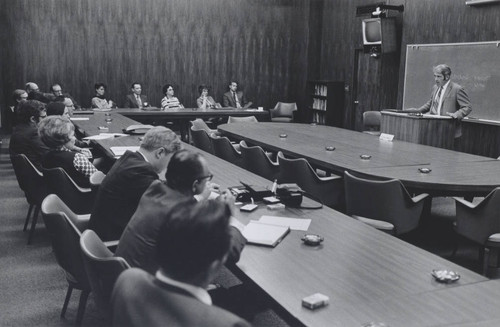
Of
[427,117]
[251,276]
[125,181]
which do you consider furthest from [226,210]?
[427,117]

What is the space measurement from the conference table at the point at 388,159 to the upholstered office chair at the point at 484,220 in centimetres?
21

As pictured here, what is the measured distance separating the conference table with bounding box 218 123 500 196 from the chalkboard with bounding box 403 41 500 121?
2498 millimetres

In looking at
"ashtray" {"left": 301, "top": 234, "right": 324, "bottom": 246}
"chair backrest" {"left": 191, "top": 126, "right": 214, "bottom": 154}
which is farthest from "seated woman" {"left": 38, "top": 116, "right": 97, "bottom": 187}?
"chair backrest" {"left": 191, "top": 126, "right": 214, "bottom": 154}

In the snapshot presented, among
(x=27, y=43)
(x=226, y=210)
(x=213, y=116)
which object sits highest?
(x=27, y=43)

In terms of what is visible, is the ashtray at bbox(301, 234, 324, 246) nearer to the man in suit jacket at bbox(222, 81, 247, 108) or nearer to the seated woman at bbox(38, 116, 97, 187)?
the seated woman at bbox(38, 116, 97, 187)

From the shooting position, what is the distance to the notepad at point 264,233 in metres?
2.33

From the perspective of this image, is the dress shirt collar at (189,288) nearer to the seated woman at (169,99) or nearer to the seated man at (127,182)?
the seated man at (127,182)

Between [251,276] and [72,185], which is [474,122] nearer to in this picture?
[72,185]

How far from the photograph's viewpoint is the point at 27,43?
10.5 m

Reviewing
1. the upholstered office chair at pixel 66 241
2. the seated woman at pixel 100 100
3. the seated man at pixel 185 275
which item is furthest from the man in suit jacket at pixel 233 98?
the seated man at pixel 185 275

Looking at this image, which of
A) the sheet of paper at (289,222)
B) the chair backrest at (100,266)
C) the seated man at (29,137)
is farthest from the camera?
the seated man at (29,137)

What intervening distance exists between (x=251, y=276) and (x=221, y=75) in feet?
34.2

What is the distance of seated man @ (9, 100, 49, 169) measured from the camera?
15.2 ft

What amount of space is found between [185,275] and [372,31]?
31.0 feet
